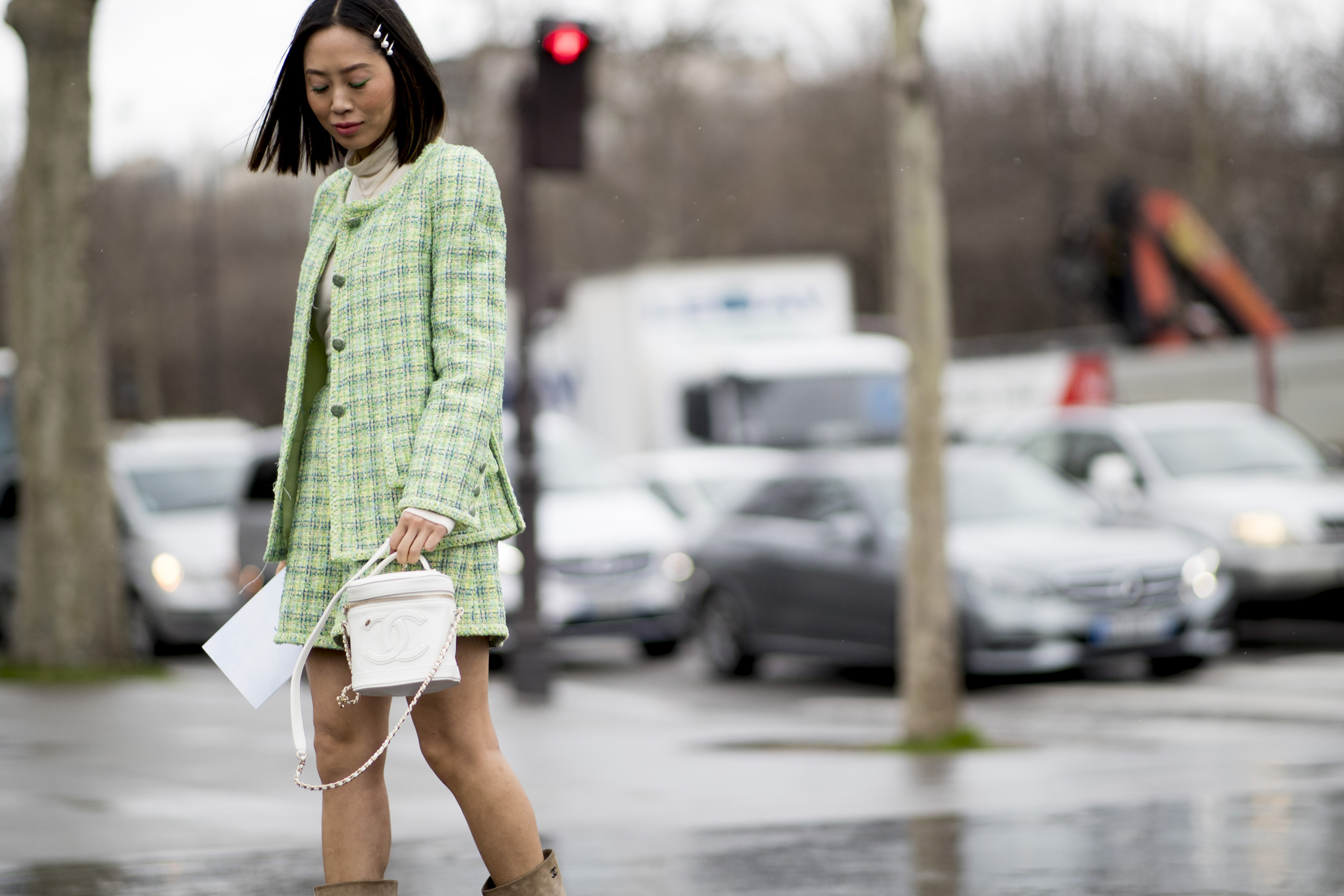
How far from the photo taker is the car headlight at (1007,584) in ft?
38.9

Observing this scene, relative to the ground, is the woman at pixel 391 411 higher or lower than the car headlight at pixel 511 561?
higher

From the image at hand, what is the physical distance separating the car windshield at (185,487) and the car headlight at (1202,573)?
7.56 meters

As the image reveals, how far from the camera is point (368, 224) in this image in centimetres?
386

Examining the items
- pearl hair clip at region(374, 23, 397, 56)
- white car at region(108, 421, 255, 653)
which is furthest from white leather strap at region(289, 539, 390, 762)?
white car at region(108, 421, 255, 653)

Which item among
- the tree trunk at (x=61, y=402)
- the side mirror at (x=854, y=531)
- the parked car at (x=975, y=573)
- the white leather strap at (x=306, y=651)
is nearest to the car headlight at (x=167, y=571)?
the tree trunk at (x=61, y=402)

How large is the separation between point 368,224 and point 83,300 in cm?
854

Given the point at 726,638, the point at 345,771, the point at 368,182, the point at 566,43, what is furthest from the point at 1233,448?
the point at 345,771

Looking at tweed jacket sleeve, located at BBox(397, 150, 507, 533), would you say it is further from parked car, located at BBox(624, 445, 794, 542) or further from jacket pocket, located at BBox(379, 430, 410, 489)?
parked car, located at BBox(624, 445, 794, 542)

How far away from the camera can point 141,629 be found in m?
15.4

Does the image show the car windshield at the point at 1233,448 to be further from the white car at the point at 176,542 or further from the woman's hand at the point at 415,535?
the woman's hand at the point at 415,535

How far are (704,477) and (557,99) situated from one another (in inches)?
310

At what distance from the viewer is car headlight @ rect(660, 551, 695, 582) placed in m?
14.8

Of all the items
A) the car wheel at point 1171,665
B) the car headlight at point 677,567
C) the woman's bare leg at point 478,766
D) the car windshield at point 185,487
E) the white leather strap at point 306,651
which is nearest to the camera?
the white leather strap at point 306,651

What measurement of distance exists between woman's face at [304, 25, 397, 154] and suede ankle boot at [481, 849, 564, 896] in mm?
1396
